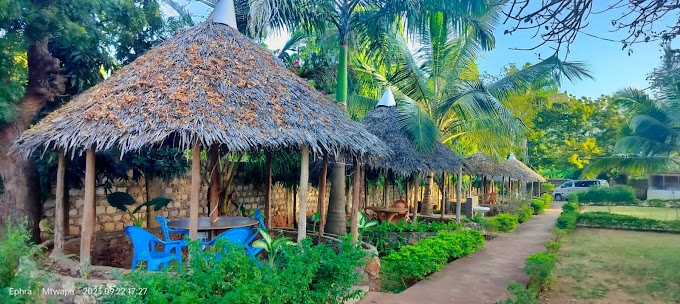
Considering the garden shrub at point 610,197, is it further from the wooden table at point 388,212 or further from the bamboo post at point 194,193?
the bamboo post at point 194,193

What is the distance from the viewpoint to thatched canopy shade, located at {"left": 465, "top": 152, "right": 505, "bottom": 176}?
19266 millimetres

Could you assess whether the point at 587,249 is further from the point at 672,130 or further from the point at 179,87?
the point at 179,87

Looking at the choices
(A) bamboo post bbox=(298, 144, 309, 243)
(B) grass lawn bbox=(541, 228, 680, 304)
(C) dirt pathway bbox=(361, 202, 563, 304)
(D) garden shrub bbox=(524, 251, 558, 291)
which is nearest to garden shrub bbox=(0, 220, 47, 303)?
(A) bamboo post bbox=(298, 144, 309, 243)

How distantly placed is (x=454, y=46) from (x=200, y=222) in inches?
398

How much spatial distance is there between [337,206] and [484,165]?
11.2 metres

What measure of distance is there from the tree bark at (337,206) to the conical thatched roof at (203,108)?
3035 millimetres

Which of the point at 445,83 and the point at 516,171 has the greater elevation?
the point at 445,83

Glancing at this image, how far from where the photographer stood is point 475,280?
7352mm

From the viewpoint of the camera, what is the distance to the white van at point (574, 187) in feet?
107

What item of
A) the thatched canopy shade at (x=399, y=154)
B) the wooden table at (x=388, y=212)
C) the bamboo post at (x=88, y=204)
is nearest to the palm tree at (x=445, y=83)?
the thatched canopy shade at (x=399, y=154)

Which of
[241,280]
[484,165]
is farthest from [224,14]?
[484,165]

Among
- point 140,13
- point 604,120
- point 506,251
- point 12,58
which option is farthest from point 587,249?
point 604,120

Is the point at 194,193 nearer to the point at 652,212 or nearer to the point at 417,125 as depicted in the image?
the point at 417,125

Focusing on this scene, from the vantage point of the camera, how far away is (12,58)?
7.02 m
